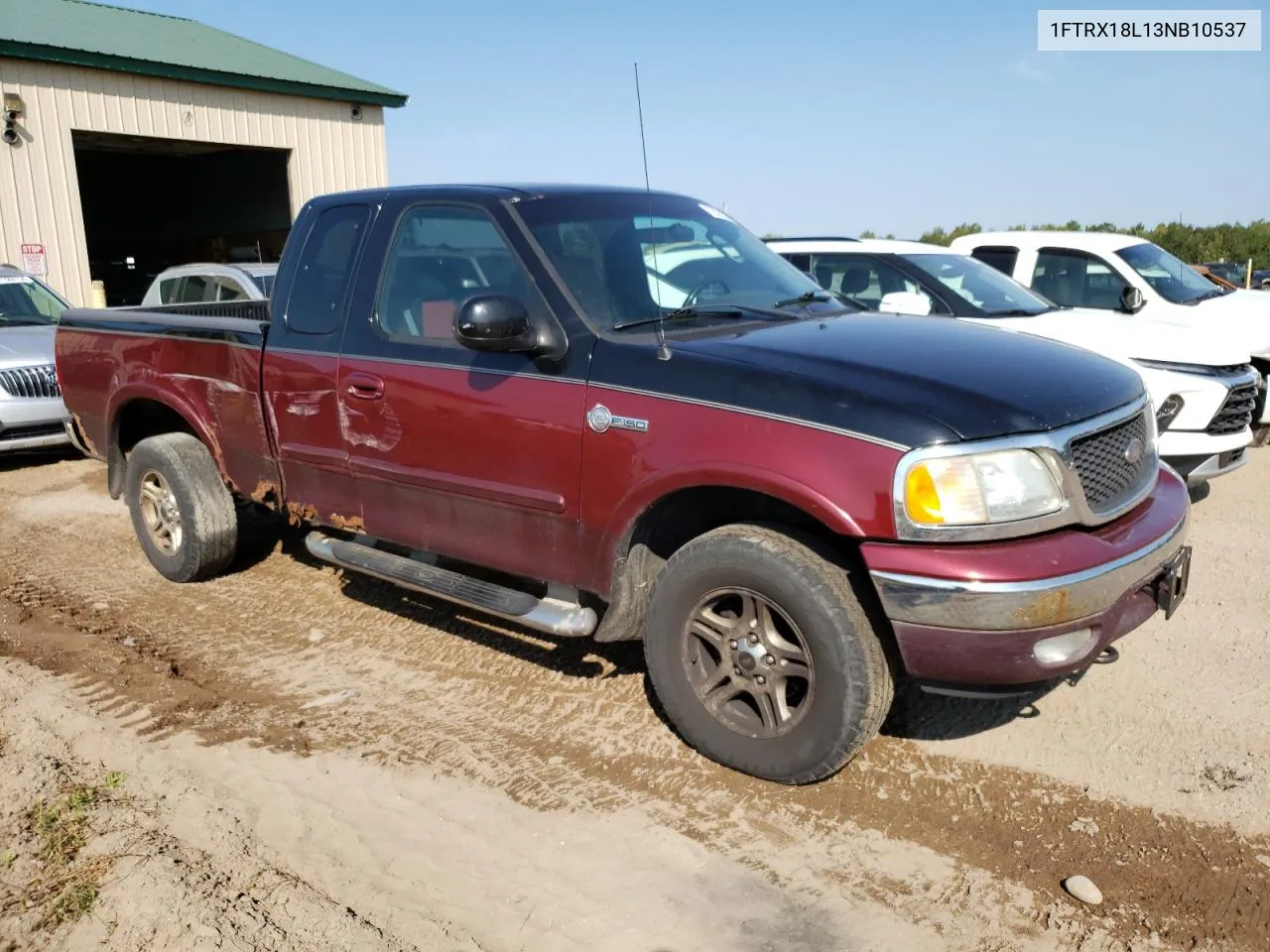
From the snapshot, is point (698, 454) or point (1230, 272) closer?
point (698, 454)

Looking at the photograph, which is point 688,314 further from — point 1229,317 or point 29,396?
point 29,396

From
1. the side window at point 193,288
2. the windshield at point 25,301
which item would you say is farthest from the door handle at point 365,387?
the windshield at point 25,301

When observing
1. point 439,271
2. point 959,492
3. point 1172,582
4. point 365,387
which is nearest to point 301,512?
point 365,387

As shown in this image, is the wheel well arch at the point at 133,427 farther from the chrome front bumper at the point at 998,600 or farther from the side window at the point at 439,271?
the chrome front bumper at the point at 998,600

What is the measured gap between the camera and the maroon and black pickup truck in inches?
123

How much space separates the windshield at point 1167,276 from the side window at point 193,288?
8430 millimetres

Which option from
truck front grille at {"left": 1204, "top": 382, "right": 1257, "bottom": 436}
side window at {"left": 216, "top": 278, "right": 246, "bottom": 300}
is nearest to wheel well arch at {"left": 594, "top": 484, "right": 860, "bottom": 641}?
truck front grille at {"left": 1204, "top": 382, "right": 1257, "bottom": 436}

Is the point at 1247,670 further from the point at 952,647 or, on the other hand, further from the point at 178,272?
the point at 178,272

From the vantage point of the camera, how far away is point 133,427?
620 cm

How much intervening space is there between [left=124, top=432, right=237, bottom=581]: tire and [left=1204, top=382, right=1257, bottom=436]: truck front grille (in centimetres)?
598

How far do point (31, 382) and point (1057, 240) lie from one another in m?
9.08

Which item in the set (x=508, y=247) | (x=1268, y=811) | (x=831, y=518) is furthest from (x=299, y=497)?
(x=1268, y=811)

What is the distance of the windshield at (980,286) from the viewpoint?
757cm

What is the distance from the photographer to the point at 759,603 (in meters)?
3.46
